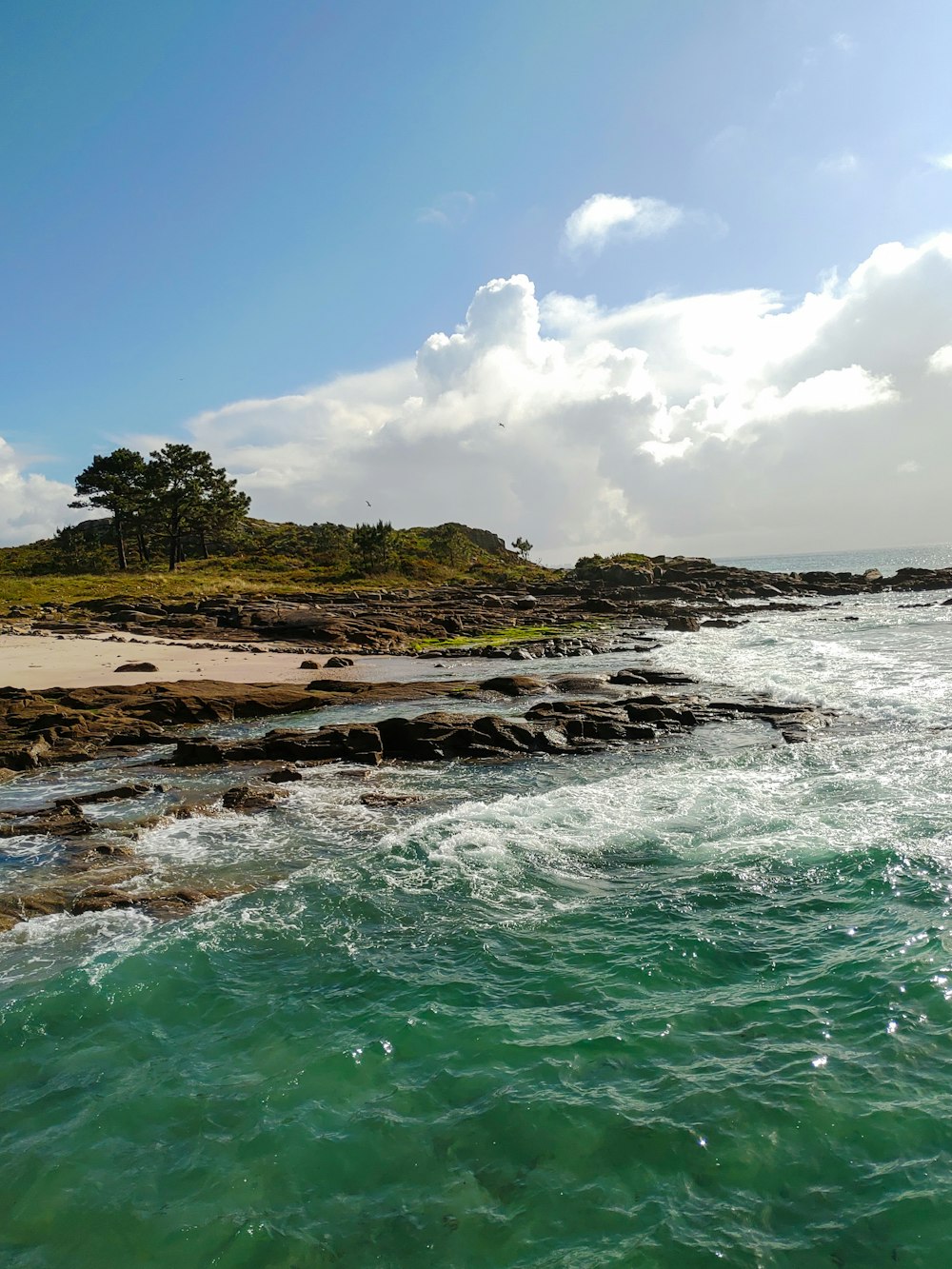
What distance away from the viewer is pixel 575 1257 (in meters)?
5.73

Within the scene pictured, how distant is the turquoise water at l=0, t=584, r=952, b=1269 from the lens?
604 cm

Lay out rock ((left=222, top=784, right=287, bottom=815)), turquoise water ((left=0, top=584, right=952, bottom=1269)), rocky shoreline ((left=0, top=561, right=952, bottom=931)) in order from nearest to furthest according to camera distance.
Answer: turquoise water ((left=0, top=584, right=952, bottom=1269))
rocky shoreline ((left=0, top=561, right=952, bottom=931))
rock ((left=222, top=784, right=287, bottom=815))

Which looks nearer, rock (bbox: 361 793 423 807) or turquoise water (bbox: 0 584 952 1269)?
turquoise water (bbox: 0 584 952 1269)

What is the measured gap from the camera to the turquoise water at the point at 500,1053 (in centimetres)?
604

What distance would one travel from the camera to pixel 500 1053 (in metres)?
8.08

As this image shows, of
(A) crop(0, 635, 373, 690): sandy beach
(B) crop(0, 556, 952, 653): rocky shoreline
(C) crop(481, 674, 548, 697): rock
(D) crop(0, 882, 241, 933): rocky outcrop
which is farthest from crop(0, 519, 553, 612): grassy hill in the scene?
(D) crop(0, 882, 241, 933): rocky outcrop

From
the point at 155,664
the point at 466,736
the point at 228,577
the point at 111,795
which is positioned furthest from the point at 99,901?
the point at 228,577

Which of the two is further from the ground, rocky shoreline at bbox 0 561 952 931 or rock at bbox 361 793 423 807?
rocky shoreline at bbox 0 561 952 931

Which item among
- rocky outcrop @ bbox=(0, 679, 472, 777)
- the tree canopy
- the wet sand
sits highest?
the tree canopy

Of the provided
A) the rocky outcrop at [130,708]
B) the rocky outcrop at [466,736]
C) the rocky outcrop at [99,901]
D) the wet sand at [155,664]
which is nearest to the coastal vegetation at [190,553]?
the wet sand at [155,664]

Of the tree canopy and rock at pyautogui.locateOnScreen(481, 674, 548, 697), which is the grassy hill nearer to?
the tree canopy

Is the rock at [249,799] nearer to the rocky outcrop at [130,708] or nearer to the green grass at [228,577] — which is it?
the rocky outcrop at [130,708]

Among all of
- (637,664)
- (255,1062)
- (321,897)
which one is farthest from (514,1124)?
(637,664)

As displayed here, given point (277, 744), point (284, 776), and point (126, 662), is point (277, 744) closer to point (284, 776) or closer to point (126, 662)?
point (284, 776)
